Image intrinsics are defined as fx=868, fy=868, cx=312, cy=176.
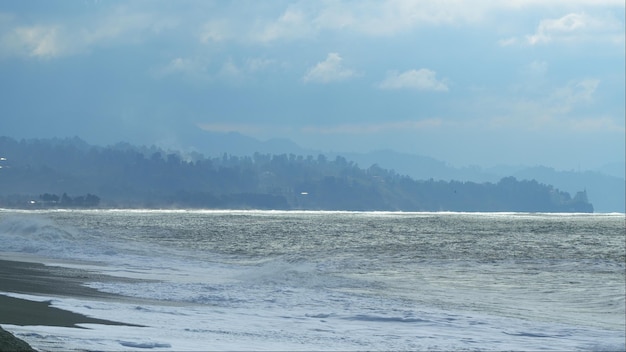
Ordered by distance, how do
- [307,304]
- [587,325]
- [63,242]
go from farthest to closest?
1. [63,242]
2. [307,304]
3. [587,325]

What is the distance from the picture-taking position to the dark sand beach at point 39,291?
17.9 meters

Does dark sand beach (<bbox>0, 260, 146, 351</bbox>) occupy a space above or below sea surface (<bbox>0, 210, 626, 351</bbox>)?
above

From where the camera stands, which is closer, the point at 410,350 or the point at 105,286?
the point at 410,350

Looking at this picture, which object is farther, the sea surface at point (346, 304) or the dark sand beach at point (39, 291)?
the dark sand beach at point (39, 291)

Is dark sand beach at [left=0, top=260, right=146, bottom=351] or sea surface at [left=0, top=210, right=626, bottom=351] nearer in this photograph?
sea surface at [left=0, top=210, right=626, bottom=351]

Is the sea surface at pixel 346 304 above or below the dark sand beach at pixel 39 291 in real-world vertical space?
below

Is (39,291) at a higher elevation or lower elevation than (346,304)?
higher

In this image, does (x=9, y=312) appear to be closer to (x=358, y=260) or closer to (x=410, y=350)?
(x=410, y=350)

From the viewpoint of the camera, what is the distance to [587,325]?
22703mm

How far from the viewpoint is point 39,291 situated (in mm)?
24875

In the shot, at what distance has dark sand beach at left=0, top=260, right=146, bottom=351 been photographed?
58.7 feet

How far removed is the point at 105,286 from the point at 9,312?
31.8ft

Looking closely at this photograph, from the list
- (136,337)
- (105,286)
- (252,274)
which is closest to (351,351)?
(136,337)

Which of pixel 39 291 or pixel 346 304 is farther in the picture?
pixel 346 304
